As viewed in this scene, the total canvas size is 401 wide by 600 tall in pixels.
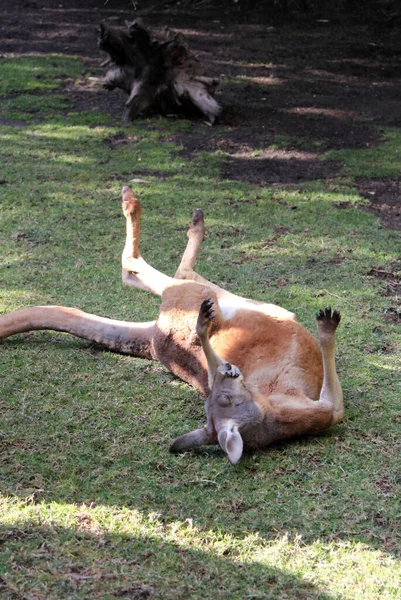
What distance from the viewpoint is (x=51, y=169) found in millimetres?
8008

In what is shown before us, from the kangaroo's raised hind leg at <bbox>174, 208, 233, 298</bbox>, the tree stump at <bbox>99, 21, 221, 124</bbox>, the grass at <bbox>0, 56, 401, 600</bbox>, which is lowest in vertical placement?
the grass at <bbox>0, 56, 401, 600</bbox>

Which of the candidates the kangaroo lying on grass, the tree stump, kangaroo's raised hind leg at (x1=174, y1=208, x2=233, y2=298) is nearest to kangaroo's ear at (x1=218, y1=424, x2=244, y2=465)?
the kangaroo lying on grass

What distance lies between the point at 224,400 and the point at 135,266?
5.61ft

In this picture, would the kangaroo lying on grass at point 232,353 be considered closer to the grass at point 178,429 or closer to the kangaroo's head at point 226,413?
the kangaroo's head at point 226,413

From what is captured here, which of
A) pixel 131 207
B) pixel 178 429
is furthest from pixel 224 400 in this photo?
pixel 131 207

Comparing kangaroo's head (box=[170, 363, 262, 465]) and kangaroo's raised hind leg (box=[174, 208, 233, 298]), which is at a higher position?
kangaroo's raised hind leg (box=[174, 208, 233, 298])

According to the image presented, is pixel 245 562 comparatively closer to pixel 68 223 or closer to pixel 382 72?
pixel 68 223

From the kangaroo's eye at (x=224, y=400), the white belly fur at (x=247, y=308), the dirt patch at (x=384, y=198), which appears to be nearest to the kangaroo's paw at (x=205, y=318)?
the kangaroo's eye at (x=224, y=400)

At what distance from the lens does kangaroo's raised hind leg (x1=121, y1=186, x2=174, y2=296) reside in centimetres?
504

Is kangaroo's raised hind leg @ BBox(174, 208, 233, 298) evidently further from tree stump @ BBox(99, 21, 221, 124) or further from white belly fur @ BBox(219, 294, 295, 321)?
tree stump @ BBox(99, 21, 221, 124)

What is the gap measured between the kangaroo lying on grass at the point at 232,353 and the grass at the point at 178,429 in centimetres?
13

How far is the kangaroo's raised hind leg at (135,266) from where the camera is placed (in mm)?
5039

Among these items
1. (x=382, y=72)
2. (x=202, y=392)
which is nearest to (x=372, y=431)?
(x=202, y=392)

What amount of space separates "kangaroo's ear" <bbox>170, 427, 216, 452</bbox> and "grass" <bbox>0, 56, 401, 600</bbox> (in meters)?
0.07
